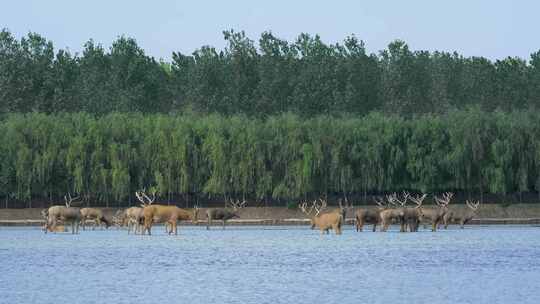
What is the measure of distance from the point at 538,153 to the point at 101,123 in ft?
106

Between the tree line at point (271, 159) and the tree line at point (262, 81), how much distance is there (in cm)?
2537

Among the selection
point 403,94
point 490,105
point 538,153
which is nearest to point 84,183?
point 538,153

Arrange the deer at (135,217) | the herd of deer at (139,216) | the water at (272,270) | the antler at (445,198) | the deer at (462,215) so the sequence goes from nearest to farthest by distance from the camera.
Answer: the water at (272,270), the herd of deer at (139,216), the deer at (135,217), the deer at (462,215), the antler at (445,198)

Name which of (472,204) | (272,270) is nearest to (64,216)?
(472,204)

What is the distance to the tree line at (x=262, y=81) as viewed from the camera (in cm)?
13400

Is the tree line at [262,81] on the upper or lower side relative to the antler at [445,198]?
upper

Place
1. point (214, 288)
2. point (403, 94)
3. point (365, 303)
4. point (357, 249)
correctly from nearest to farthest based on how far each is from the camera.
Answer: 1. point (365, 303)
2. point (214, 288)
3. point (357, 249)
4. point (403, 94)

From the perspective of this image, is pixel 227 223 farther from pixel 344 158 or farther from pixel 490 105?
pixel 490 105

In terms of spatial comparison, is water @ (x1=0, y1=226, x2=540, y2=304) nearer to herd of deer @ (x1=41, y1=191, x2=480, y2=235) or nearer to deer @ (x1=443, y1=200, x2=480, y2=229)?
herd of deer @ (x1=41, y1=191, x2=480, y2=235)

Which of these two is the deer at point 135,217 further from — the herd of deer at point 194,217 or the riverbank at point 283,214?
the riverbank at point 283,214

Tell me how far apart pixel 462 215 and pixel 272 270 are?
55.7 meters

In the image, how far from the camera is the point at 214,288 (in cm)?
3600

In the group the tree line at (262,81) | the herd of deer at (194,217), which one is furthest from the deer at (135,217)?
the tree line at (262,81)

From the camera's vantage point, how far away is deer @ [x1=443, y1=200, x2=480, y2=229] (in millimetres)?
79875
